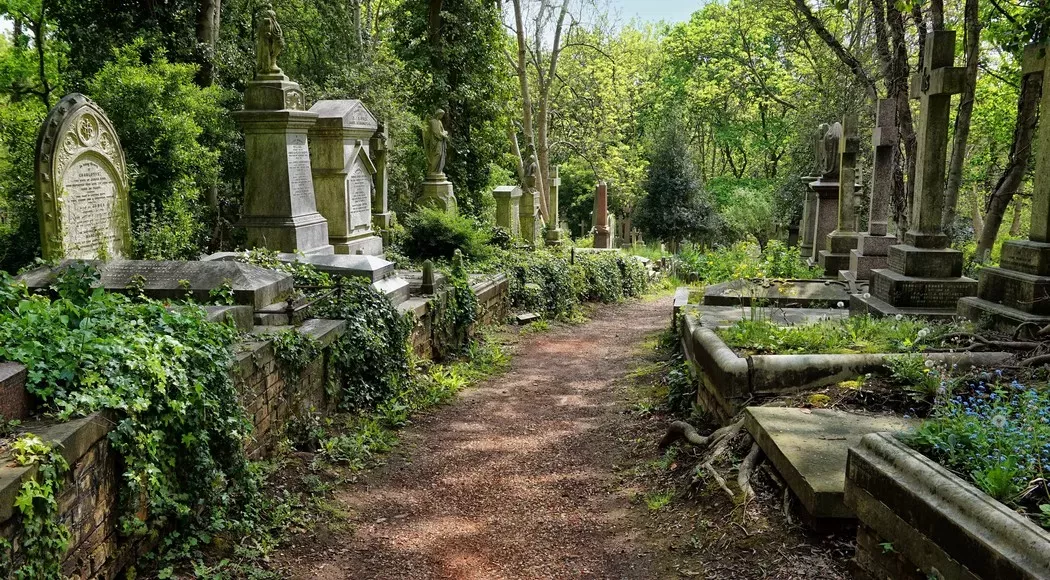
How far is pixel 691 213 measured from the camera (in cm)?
2961

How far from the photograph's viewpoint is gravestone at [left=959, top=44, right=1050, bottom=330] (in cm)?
624

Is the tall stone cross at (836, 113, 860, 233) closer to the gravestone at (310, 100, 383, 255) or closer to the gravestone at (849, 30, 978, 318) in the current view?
the gravestone at (849, 30, 978, 318)

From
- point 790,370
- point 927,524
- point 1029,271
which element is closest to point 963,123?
point 1029,271

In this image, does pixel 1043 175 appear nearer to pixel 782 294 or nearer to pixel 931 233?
pixel 931 233

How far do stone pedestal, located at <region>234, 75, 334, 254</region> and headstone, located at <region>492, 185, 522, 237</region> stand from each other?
863 cm

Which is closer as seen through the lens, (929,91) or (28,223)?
(929,91)

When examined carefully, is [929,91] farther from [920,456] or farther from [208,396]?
[208,396]

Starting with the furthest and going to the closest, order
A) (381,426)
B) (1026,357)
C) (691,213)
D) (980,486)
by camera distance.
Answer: (691,213) < (381,426) < (1026,357) < (980,486)

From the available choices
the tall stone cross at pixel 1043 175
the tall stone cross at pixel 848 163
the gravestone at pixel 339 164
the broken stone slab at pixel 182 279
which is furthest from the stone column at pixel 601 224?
the broken stone slab at pixel 182 279

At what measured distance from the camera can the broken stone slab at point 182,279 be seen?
6074 mm

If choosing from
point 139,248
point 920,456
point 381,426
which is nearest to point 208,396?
point 381,426

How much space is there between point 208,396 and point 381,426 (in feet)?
8.79

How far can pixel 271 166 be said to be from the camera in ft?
31.9

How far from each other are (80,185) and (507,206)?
12140mm
